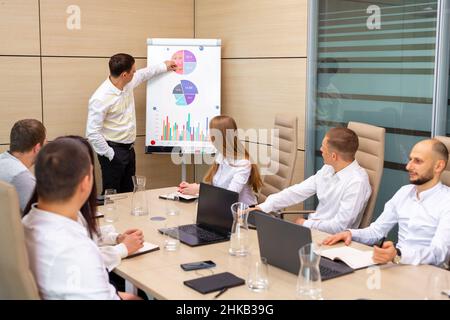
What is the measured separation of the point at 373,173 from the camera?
388 cm

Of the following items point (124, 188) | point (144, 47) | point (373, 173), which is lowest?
point (124, 188)

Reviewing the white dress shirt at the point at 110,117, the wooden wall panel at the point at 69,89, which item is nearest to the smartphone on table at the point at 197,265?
the white dress shirt at the point at 110,117

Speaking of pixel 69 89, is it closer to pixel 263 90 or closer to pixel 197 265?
pixel 263 90

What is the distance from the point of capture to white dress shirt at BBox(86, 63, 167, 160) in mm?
5438

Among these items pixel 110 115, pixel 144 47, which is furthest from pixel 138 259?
pixel 144 47

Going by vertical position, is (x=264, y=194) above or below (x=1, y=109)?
below

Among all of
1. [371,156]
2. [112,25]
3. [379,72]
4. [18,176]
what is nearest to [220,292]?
[18,176]

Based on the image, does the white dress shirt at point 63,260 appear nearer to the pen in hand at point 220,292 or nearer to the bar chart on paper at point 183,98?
the pen in hand at point 220,292

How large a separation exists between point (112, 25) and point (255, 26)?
4.74 feet

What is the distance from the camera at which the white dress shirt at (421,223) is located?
288cm

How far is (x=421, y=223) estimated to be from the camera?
10.5 ft

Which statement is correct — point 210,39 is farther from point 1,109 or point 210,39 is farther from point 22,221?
point 22,221

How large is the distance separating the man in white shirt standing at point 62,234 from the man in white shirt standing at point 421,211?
52.5 inches
